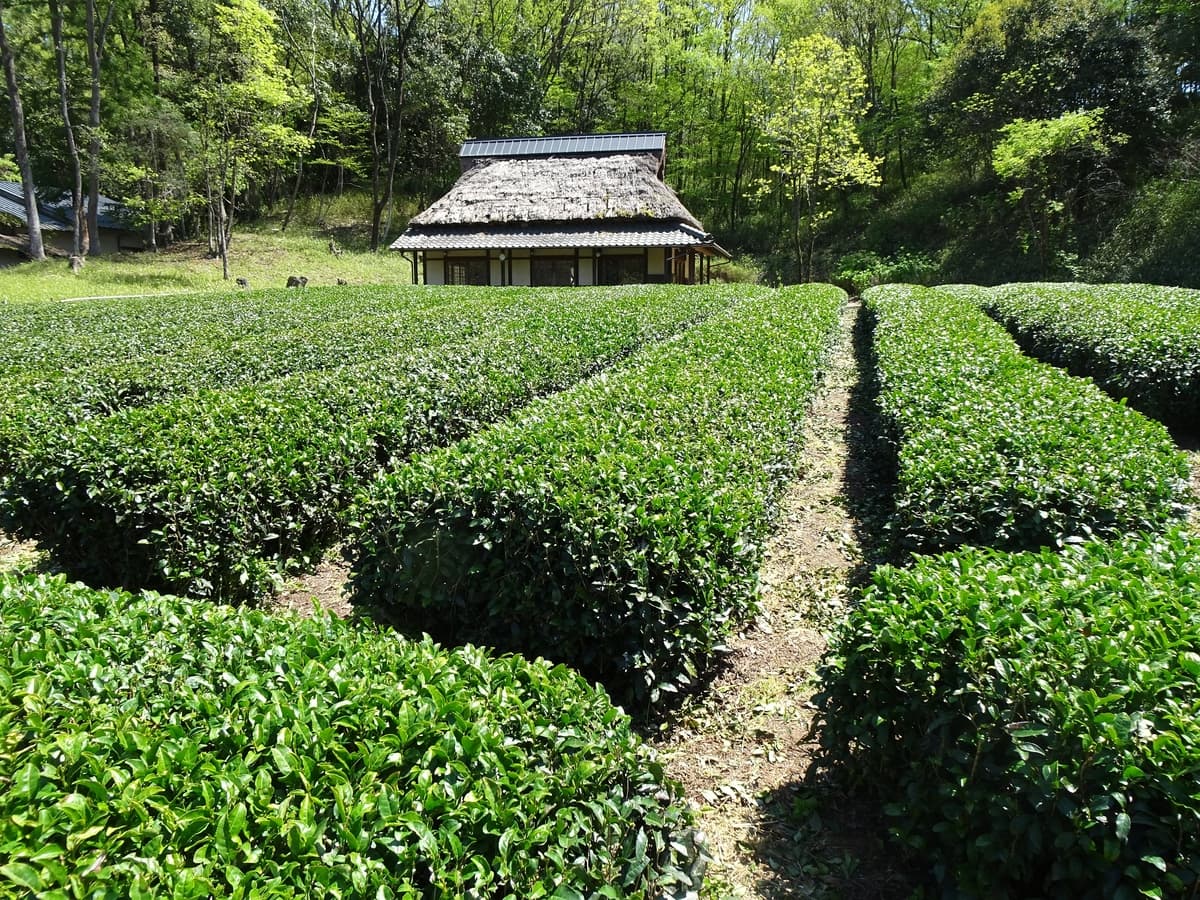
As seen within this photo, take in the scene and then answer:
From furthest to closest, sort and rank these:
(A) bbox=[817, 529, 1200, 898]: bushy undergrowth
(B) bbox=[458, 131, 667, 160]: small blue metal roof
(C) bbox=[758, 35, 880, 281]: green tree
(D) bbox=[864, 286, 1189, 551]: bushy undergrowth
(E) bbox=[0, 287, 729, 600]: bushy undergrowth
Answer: (B) bbox=[458, 131, 667, 160]: small blue metal roof → (C) bbox=[758, 35, 880, 281]: green tree → (E) bbox=[0, 287, 729, 600]: bushy undergrowth → (D) bbox=[864, 286, 1189, 551]: bushy undergrowth → (A) bbox=[817, 529, 1200, 898]: bushy undergrowth

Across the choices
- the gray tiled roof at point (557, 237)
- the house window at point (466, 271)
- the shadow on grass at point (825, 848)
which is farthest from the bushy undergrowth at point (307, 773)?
the house window at point (466, 271)

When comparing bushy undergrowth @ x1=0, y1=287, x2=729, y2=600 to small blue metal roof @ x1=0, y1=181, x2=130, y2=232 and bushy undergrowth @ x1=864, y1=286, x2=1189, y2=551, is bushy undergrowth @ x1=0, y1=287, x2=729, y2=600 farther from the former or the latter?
small blue metal roof @ x1=0, y1=181, x2=130, y2=232

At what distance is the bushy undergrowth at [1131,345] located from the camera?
763cm

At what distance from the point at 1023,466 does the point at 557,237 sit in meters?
25.8

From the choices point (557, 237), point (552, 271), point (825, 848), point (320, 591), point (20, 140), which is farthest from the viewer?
point (552, 271)

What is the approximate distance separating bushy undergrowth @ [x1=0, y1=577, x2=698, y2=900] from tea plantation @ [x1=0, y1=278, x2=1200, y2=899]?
1cm

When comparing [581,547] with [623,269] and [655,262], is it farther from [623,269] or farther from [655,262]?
[623,269]

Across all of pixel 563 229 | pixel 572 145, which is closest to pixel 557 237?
pixel 563 229

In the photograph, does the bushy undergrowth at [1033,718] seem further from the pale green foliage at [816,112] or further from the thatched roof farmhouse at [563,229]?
the pale green foliage at [816,112]

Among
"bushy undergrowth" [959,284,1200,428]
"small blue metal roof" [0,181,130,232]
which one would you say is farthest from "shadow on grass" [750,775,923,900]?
"small blue metal roof" [0,181,130,232]

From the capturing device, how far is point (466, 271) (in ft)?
98.0

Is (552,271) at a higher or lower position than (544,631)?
higher

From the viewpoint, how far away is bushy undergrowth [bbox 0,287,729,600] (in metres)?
4.54

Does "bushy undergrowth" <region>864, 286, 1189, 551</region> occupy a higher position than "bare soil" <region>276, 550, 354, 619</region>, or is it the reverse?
"bushy undergrowth" <region>864, 286, 1189, 551</region>
